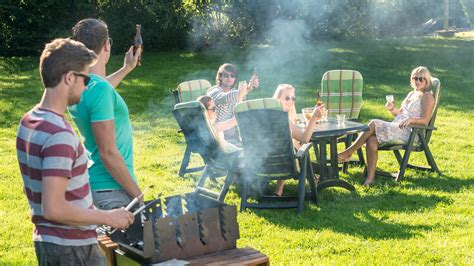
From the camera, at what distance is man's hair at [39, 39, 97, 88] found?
2.60 metres

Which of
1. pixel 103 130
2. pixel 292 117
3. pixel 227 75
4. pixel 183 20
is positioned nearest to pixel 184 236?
pixel 103 130

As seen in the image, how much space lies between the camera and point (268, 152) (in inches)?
248

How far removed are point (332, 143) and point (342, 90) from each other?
1.58 meters

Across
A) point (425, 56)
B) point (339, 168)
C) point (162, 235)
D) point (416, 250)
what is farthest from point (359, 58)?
point (162, 235)

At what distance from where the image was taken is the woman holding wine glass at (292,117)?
21.5 ft

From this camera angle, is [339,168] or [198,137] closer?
[198,137]

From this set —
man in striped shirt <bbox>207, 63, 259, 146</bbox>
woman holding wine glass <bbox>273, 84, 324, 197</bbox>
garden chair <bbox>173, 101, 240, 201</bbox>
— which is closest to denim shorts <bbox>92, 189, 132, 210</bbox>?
woman holding wine glass <bbox>273, 84, 324, 197</bbox>

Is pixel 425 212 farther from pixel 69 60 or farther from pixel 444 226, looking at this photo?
pixel 69 60

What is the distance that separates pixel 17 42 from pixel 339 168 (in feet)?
40.1

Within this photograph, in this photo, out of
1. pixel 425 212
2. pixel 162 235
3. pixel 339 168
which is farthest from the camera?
pixel 339 168

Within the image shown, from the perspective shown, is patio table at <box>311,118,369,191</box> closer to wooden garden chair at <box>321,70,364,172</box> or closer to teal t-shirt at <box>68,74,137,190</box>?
wooden garden chair at <box>321,70,364,172</box>

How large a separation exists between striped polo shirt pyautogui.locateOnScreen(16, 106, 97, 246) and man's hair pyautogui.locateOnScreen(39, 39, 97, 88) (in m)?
0.12

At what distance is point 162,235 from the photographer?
316 centimetres

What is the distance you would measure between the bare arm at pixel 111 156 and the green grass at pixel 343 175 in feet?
6.76
